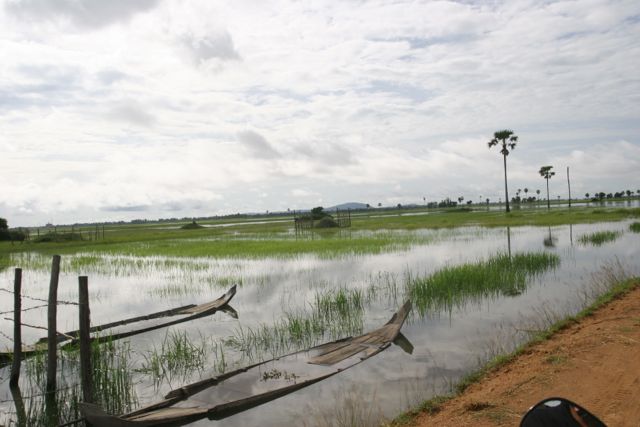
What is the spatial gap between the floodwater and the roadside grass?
297 millimetres

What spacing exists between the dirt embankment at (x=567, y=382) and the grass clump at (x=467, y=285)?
11.6 ft

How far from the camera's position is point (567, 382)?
217 inches

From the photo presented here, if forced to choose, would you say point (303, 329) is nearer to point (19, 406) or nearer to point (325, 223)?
point (19, 406)

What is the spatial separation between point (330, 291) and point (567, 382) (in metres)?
7.07

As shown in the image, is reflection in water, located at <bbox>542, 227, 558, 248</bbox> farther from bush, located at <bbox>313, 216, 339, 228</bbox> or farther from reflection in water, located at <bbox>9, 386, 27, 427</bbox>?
bush, located at <bbox>313, 216, 339, 228</bbox>

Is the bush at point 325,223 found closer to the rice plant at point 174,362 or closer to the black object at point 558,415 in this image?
the rice plant at point 174,362

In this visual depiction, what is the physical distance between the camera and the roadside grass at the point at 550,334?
5.43 meters

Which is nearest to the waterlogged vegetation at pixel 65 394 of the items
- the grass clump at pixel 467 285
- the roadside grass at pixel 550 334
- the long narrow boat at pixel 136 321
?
the long narrow boat at pixel 136 321

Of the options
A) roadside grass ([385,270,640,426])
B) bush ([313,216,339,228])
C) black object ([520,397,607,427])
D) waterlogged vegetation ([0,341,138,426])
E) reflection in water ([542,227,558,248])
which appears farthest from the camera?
bush ([313,216,339,228])

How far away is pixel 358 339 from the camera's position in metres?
8.15

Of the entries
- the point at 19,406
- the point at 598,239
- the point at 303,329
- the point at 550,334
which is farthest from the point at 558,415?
the point at 598,239

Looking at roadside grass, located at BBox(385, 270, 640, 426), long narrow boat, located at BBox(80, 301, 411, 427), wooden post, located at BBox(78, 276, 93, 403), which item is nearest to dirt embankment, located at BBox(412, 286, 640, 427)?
roadside grass, located at BBox(385, 270, 640, 426)

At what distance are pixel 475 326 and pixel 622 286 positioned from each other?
4.49m

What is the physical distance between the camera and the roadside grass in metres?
5.43
